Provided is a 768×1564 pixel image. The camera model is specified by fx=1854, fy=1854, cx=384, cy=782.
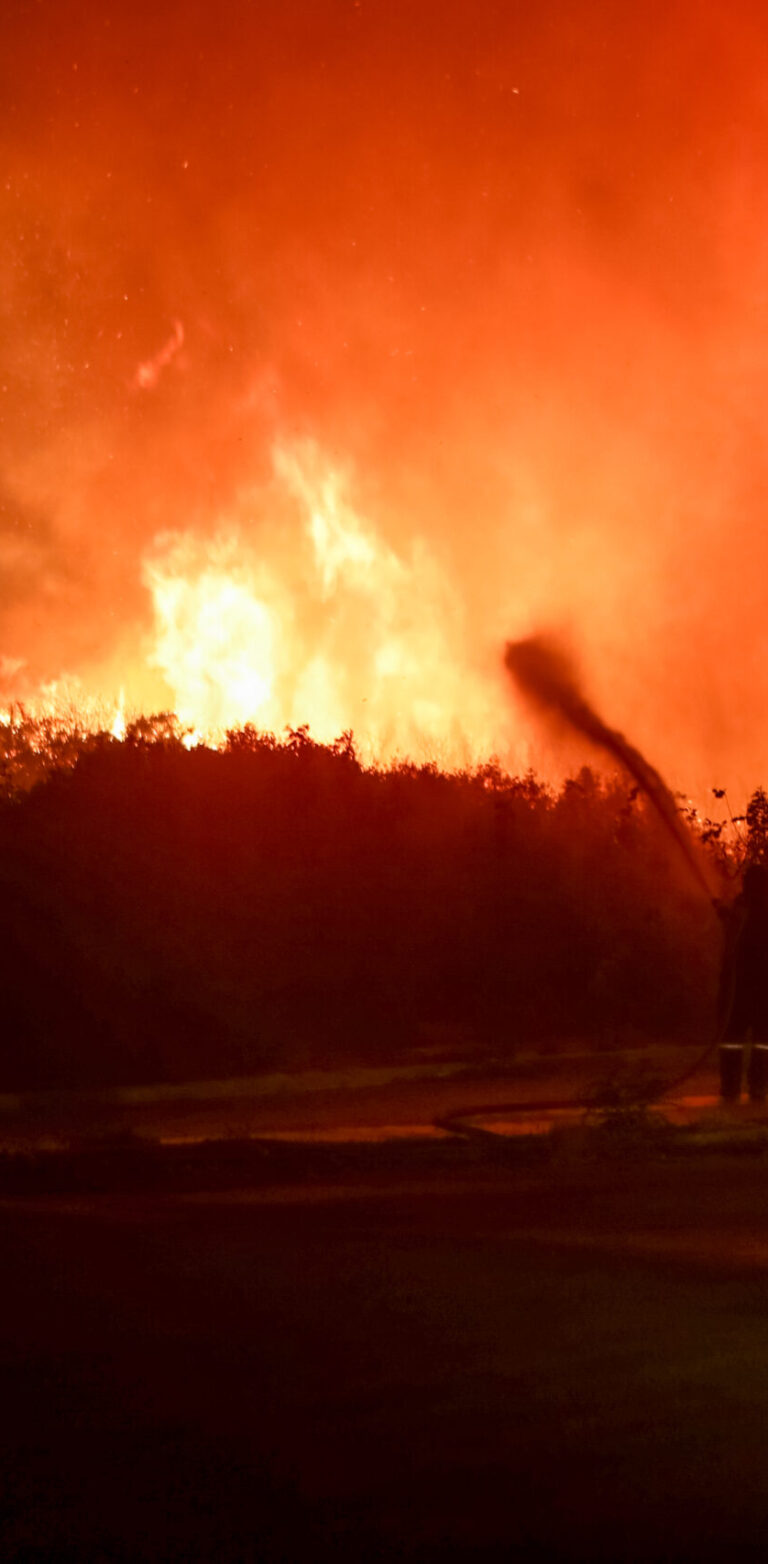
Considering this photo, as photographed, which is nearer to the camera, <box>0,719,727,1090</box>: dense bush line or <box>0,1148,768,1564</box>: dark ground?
<box>0,1148,768,1564</box>: dark ground

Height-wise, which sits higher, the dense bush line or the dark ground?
the dense bush line

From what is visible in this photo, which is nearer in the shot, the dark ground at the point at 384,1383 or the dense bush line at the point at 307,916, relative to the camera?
the dark ground at the point at 384,1383

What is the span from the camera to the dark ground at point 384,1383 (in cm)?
521

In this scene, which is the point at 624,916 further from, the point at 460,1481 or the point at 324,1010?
the point at 460,1481

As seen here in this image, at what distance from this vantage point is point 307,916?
2638 centimetres

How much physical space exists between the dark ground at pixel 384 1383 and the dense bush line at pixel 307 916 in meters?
11.0

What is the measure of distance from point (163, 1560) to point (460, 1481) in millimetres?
1051

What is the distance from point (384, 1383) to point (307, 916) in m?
19.6

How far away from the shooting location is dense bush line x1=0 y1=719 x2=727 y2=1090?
2264cm

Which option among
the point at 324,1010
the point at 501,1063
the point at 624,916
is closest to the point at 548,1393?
the point at 501,1063

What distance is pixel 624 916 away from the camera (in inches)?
A: 1259

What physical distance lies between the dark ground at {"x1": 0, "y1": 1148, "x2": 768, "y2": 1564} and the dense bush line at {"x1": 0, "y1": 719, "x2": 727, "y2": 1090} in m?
11.0

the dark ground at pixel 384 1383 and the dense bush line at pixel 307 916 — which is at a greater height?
the dense bush line at pixel 307 916

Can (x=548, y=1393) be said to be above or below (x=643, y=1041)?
below
